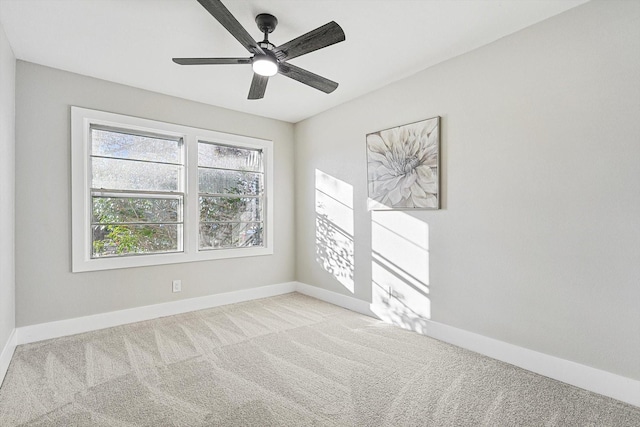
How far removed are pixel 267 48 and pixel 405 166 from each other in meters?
1.68

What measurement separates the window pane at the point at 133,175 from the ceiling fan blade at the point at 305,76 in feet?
6.56

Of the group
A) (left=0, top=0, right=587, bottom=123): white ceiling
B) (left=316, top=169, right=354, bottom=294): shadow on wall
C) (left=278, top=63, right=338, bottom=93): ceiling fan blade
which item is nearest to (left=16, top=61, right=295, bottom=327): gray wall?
(left=0, top=0, right=587, bottom=123): white ceiling

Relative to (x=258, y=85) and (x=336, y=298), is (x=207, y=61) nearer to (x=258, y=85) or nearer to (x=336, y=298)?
(x=258, y=85)

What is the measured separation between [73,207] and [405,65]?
345 centimetres

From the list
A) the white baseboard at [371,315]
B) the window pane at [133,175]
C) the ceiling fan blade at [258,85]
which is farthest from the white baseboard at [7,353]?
the ceiling fan blade at [258,85]

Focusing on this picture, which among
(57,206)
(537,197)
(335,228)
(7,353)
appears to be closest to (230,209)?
(335,228)

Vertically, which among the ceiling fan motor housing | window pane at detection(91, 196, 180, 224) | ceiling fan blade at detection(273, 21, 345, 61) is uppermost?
the ceiling fan motor housing

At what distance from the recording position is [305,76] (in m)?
2.60

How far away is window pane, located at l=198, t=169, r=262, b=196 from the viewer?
4.03m

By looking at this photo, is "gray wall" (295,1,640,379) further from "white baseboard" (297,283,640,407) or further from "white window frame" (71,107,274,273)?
"white window frame" (71,107,274,273)

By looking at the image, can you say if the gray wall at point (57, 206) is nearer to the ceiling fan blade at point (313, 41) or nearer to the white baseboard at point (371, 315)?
the white baseboard at point (371, 315)

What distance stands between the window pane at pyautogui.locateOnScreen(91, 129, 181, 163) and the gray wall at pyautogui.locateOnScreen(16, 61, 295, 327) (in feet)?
0.82

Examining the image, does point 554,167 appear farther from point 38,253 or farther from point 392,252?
point 38,253

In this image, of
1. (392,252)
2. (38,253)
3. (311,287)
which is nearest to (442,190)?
(392,252)
